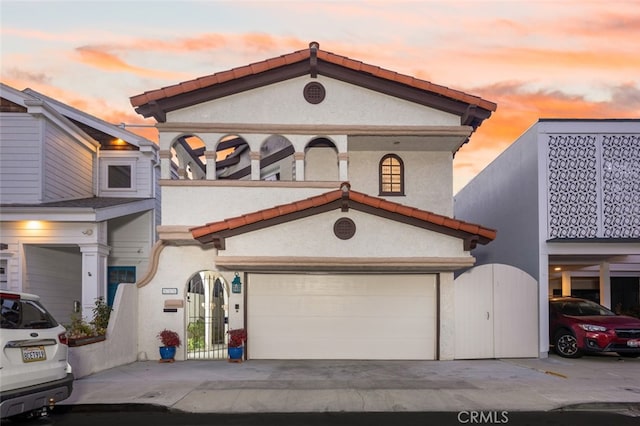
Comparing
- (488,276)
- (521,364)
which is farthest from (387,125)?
(521,364)

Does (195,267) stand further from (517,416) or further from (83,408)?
(517,416)

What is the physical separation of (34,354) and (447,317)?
33.4 ft

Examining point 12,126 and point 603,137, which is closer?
point 603,137

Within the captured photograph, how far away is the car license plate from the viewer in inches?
315

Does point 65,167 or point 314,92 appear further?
point 65,167

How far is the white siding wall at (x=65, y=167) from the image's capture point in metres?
18.0

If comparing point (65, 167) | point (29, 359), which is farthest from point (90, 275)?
point (29, 359)

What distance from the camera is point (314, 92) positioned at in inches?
648

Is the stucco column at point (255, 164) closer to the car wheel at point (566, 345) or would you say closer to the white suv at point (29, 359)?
the white suv at point (29, 359)

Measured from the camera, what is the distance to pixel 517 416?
30.6ft

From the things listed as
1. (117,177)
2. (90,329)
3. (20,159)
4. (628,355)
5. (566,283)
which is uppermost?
(20,159)

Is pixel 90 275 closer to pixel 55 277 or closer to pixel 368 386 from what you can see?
pixel 55 277

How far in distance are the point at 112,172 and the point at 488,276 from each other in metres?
12.9

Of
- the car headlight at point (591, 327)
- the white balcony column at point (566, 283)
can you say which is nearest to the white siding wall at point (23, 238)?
the car headlight at point (591, 327)
